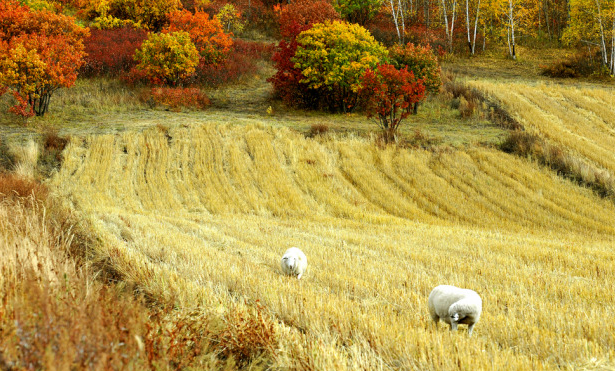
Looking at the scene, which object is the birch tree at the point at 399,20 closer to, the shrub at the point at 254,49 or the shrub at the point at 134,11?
the shrub at the point at 254,49

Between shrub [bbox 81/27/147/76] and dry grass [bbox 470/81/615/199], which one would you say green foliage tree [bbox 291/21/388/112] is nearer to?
dry grass [bbox 470/81/615/199]

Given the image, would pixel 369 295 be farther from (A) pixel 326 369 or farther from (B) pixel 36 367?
(B) pixel 36 367

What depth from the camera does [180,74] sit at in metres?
33.9

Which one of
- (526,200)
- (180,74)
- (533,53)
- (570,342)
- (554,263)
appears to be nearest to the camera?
(570,342)

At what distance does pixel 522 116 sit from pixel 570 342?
2649 centimetres

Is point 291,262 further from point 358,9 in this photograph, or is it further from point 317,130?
point 358,9

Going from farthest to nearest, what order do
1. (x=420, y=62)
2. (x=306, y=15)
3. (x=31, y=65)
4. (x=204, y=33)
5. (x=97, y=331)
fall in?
(x=204, y=33) → (x=306, y=15) → (x=420, y=62) → (x=31, y=65) → (x=97, y=331)

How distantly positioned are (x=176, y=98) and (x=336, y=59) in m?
11.0

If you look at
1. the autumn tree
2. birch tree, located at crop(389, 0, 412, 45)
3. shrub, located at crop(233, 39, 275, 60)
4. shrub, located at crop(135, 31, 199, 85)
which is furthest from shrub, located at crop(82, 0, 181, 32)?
the autumn tree

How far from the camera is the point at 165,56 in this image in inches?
1289

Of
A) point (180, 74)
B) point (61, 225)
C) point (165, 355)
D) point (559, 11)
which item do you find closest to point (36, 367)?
point (165, 355)

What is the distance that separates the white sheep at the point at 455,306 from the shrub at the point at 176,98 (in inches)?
1085

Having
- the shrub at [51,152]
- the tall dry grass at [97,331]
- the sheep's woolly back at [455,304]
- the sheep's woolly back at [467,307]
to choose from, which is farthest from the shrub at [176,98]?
the sheep's woolly back at [467,307]

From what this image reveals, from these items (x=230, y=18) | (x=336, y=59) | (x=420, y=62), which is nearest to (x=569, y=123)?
(x=420, y=62)
